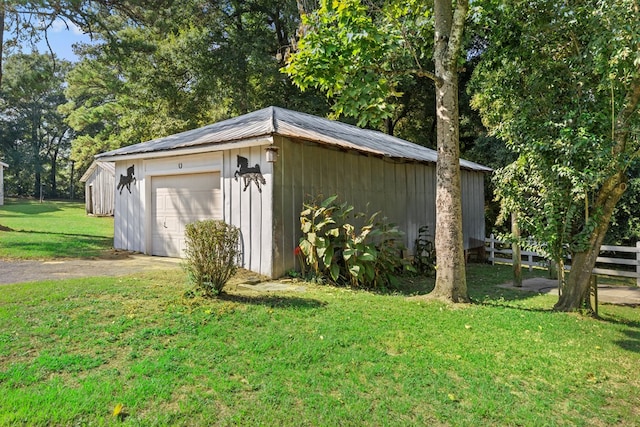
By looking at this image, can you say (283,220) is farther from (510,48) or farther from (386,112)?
(510,48)

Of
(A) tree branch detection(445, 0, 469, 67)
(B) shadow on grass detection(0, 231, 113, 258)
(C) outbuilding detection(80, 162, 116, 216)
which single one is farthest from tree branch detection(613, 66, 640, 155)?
(C) outbuilding detection(80, 162, 116, 216)

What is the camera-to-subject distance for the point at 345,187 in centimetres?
912

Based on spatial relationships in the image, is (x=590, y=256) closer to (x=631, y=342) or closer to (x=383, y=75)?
(x=631, y=342)

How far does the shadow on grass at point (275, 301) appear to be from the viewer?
5.57 m

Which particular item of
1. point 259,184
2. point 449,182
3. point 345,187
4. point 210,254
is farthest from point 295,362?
point 345,187

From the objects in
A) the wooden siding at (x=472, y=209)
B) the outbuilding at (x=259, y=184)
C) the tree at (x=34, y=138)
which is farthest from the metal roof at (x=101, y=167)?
the wooden siding at (x=472, y=209)

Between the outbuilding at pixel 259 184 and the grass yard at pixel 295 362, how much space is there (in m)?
2.15

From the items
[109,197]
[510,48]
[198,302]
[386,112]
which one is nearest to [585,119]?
[510,48]

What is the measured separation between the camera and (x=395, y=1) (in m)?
7.43

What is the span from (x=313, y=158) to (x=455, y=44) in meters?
3.31

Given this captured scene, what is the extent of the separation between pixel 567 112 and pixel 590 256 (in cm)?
210

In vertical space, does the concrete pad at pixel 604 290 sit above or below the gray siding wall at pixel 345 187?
below

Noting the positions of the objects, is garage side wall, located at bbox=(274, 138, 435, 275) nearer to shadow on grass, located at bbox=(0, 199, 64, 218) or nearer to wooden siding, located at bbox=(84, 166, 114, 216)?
wooden siding, located at bbox=(84, 166, 114, 216)

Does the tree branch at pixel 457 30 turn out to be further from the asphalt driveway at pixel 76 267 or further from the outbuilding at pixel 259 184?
the asphalt driveway at pixel 76 267
